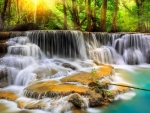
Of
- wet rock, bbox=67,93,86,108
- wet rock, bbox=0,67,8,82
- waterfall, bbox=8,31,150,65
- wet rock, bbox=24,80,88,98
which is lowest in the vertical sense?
wet rock, bbox=67,93,86,108

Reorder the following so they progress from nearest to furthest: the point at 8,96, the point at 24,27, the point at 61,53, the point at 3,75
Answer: the point at 8,96 → the point at 3,75 → the point at 61,53 → the point at 24,27

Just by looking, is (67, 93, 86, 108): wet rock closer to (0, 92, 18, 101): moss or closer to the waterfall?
(0, 92, 18, 101): moss

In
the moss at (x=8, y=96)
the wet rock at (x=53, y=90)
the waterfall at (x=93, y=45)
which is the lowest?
the moss at (x=8, y=96)

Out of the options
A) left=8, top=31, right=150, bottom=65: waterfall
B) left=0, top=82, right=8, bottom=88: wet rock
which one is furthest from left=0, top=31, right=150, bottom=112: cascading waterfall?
left=0, top=82, right=8, bottom=88: wet rock

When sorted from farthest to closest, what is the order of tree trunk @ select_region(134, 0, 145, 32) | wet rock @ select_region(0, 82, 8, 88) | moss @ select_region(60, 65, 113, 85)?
1. tree trunk @ select_region(134, 0, 145, 32)
2. wet rock @ select_region(0, 82, 8, 88)
3. moss @ select_region(60, 65, 113, 85)

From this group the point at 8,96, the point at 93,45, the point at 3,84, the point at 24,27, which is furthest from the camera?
the point at 24,27

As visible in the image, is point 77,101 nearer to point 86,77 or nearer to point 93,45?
point 86,77

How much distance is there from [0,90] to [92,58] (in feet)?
23.8

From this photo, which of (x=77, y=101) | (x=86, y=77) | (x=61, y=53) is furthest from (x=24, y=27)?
(x=77, y=101)

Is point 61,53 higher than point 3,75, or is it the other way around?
point 61,53

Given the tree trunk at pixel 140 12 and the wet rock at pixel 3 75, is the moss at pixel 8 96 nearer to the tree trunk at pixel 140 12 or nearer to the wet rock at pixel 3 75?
the wet rock at pixel 3 75

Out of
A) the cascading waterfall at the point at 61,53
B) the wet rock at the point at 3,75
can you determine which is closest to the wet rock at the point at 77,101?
the cascading waterfall at the point at 61,53

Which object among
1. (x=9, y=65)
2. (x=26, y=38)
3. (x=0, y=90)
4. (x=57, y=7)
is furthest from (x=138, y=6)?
(x=0, y=90)

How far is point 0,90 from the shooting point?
852 cm
